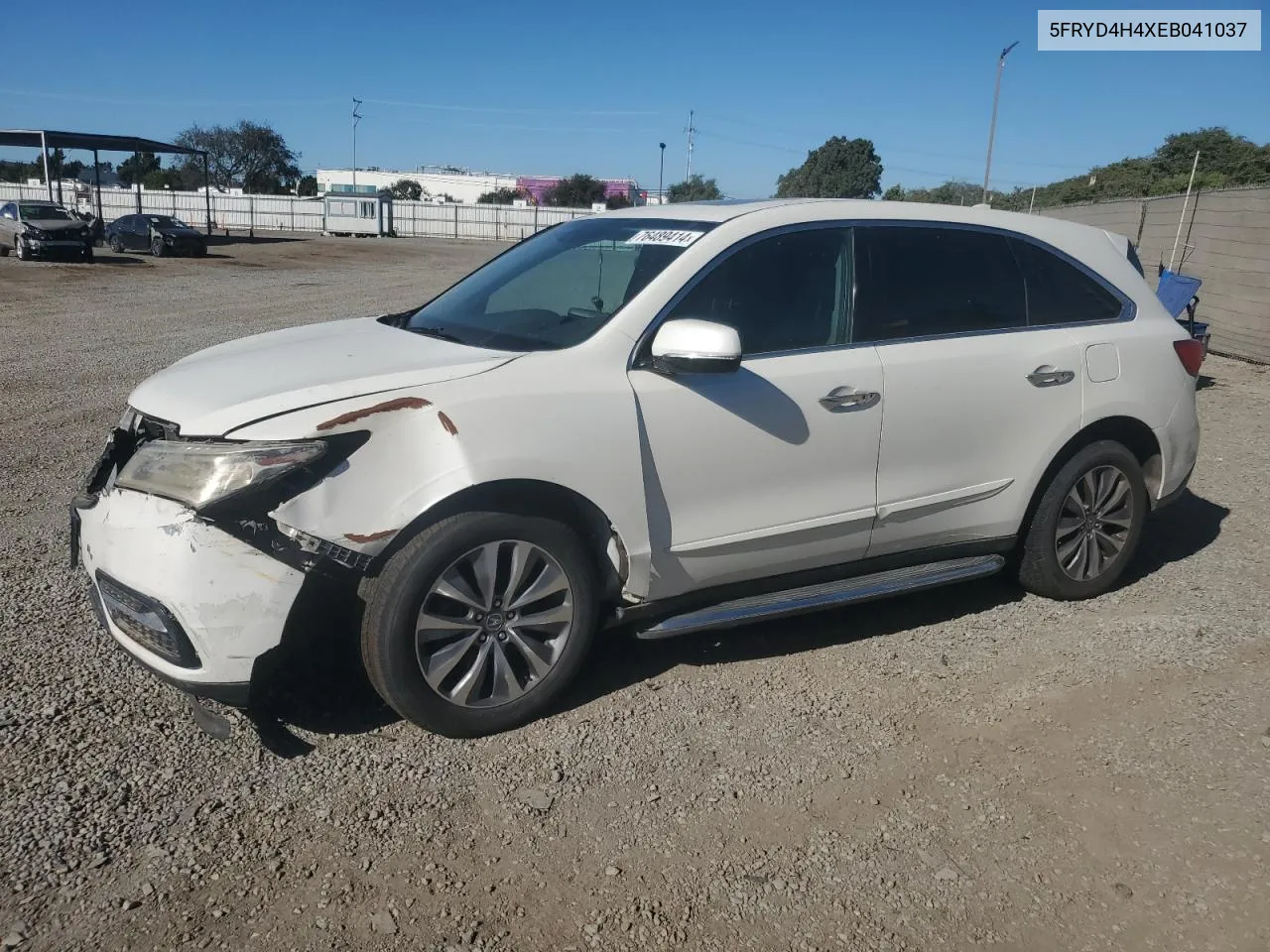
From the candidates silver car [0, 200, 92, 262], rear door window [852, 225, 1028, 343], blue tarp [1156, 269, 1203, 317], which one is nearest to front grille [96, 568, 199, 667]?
rear door window [852, 225, 1028, 343]

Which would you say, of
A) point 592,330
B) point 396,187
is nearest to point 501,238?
point 396,187

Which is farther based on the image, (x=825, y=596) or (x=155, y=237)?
(x=155, y=237)

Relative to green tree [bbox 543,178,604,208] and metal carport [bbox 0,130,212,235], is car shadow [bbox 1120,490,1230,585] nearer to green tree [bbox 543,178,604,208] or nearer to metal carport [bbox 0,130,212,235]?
metal carport [bbox 0,130,212,235]

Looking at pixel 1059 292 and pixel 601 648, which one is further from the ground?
pixel 1059 292

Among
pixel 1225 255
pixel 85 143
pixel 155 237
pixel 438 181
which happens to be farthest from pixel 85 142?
pixel 438 181

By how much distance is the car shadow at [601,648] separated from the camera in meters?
3.31

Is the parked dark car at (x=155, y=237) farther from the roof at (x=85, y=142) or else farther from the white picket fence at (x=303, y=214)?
the white picket fence at (x=303, y=214)

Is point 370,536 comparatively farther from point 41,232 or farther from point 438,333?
point 41,232

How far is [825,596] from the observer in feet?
13.1

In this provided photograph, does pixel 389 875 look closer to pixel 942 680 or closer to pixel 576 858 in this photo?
pixel 576 858

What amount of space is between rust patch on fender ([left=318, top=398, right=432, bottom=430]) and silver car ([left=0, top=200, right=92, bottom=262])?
93.6ft

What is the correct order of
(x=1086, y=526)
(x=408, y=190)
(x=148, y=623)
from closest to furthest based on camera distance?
(x=148, y=623) < (x=1086, y=526) < (x=408, y=190)

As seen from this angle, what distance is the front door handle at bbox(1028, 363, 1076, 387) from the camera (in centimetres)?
444

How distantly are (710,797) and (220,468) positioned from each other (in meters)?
1.79
